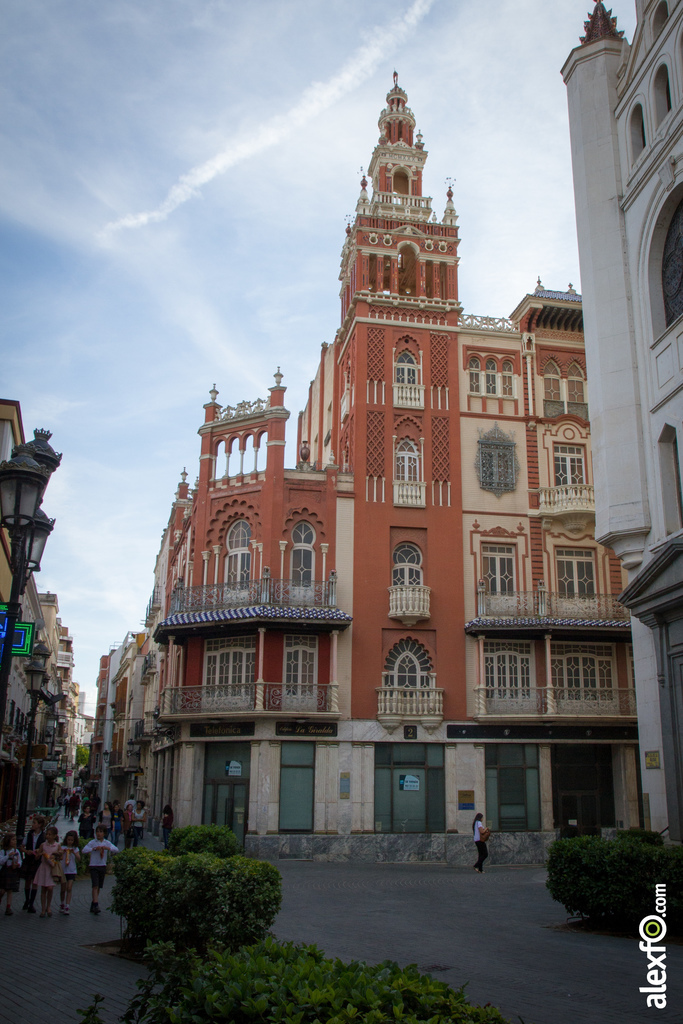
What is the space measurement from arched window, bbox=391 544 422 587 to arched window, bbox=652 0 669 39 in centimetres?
1825

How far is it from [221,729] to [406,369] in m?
15.4

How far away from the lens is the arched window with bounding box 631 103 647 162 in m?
21.7

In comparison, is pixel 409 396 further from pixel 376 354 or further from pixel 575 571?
pixel 575 571

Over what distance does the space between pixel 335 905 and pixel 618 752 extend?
57.6 feet

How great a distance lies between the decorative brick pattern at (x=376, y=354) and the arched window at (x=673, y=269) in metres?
14.9

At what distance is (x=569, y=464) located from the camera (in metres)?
34.8

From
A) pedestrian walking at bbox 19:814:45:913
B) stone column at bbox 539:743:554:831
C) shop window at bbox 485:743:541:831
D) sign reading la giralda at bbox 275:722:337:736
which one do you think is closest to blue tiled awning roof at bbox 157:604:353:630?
sign reading la giralda at bbox 275:722:337:736

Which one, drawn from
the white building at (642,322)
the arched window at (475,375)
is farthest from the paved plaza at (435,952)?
the arched window at (475,375)

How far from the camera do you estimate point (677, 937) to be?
12.6m

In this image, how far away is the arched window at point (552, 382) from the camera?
35406mm

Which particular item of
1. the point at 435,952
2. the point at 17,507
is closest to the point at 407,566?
the point at 435,952

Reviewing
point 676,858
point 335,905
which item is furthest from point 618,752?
point 676,858

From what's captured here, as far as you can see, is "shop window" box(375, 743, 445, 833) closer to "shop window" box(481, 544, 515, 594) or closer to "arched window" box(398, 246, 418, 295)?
"shop window" box(481, 544, 515, 594)

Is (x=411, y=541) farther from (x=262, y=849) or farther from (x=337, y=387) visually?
(x=262, y=849)
